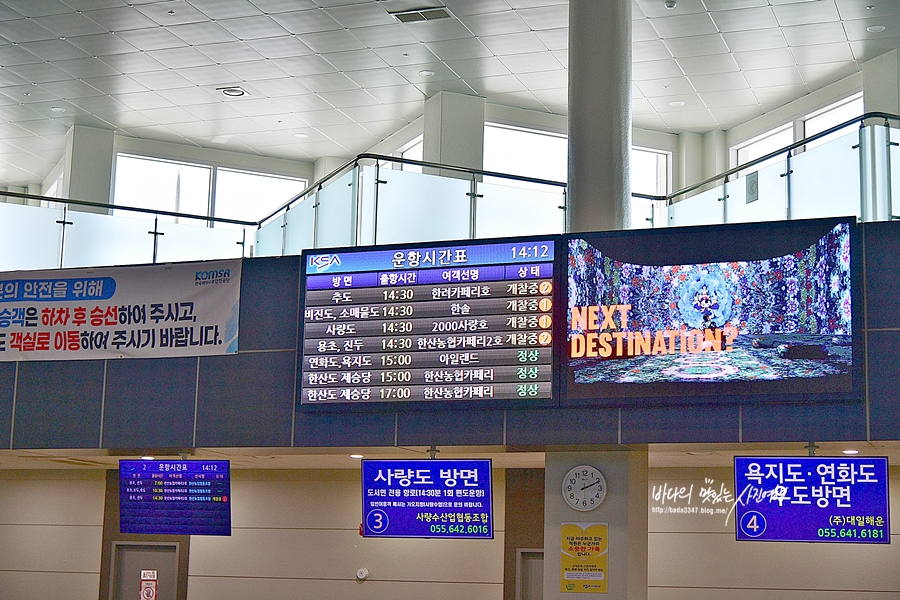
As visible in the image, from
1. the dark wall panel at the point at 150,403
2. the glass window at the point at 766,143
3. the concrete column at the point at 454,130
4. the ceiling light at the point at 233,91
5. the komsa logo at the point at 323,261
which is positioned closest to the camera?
the komsa logo at the point at 323,261

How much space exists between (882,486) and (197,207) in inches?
504

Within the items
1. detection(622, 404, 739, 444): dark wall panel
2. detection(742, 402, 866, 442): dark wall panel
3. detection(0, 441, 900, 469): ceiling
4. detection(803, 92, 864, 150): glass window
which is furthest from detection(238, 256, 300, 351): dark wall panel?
detection(803, 92, 864, 150): glass window

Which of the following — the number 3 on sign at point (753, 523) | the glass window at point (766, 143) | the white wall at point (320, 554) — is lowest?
the white wall at point (320, 554)

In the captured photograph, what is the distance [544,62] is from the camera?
14602mm

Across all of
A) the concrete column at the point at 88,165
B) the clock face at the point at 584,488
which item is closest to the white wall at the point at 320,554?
the clock face at the point at 584,488

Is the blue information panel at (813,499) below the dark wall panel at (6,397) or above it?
below

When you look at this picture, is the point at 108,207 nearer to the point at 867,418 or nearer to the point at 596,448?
the point at 596,448

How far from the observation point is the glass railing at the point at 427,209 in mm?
9953

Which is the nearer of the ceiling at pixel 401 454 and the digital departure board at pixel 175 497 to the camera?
the ceiling at pixel 401 454

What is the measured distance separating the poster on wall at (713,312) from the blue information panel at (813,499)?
815 millimetres

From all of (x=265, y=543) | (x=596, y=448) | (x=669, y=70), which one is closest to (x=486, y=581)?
(x=265, y=543)

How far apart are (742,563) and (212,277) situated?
6.24 meters

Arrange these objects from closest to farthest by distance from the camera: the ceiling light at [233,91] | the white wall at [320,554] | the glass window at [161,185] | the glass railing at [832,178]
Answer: the glass railing at [832,178], the white wall at [320,554], the ceiling light at [233,91], the glass window at [161,185]

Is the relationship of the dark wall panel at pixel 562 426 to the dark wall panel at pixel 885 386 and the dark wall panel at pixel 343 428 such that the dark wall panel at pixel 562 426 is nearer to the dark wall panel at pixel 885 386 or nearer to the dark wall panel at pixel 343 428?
the dark wall panel at pixel 343 428
